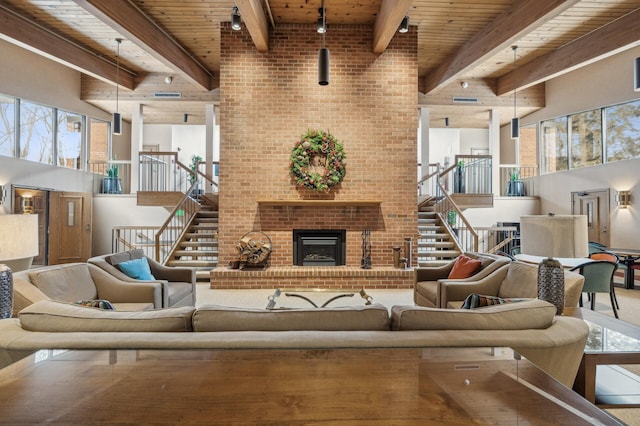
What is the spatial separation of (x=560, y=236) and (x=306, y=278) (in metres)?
4.36

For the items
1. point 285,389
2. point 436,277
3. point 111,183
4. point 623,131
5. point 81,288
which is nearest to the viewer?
point 285,389

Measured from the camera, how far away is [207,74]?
9.05 meters

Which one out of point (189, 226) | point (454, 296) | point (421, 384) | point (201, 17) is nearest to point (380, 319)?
point (421, 384)

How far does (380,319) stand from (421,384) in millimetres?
632

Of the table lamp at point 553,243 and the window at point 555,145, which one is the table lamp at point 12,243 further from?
the window at point 555,145

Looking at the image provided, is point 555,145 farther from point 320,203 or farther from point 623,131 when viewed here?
point 320,203

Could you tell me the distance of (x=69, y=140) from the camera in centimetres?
966

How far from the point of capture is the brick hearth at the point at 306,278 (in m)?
6.23

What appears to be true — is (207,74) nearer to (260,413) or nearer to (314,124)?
(314,124)

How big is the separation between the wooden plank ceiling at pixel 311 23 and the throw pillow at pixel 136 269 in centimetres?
339

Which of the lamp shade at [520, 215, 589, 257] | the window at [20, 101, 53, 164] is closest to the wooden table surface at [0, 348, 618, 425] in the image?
the lamp shade at [520, 215, 589, 257]

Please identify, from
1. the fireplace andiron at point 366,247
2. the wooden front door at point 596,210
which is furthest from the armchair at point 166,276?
the wooden front door at point 596,210

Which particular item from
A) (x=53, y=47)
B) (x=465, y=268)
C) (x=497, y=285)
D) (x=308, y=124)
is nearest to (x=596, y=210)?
(x=465, y=268)

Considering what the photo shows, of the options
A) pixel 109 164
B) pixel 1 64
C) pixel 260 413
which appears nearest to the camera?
pixel 260 413
